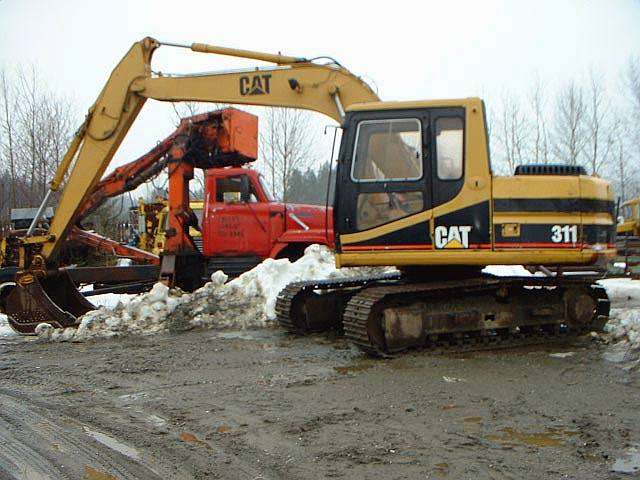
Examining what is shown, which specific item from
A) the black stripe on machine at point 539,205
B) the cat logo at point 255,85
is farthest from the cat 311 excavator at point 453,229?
the cat logo at point 255,85

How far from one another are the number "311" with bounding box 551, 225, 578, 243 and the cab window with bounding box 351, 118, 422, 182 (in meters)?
1.57

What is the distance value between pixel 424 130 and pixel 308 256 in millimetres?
3955

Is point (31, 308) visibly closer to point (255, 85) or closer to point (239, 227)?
point (239, 227)

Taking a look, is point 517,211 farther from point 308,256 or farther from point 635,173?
point 635,173

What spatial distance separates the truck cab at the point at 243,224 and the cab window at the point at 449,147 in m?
4.48

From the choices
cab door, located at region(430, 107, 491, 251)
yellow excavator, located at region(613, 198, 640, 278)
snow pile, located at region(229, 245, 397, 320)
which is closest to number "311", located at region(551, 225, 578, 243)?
cab door, located at region(430, 107, 491, 251)

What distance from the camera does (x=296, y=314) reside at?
816 cm

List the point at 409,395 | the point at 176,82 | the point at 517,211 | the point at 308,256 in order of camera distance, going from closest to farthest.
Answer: the point at 409,395, the point at 517,211, the point at 176,82, the point at 308,256

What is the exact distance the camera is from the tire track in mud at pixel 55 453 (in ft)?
11.8

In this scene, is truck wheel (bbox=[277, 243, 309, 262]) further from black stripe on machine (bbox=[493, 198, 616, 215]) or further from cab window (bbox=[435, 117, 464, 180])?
black stripe on machine (bbox=[493, 198, 616, 215])

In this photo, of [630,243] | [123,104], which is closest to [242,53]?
[123,104]

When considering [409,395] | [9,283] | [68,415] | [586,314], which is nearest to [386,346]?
[409,395]

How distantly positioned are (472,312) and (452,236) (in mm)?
893

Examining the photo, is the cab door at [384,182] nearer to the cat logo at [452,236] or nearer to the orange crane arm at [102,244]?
the cat logo at [452,236]
